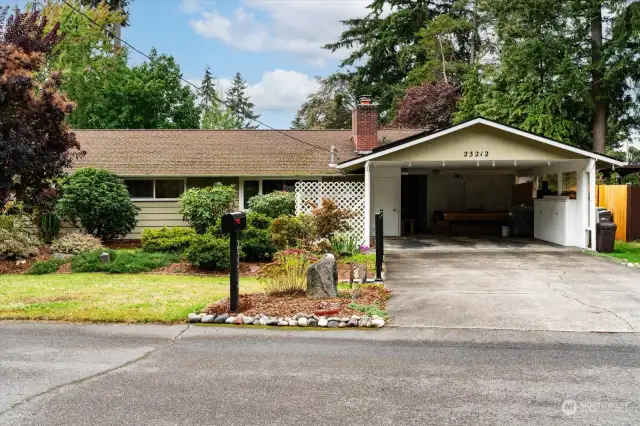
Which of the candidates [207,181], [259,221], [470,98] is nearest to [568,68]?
[470,98]

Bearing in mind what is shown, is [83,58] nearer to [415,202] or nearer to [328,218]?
[415,202]

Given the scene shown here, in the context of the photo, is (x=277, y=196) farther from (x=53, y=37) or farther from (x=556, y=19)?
(x=556, y=19)

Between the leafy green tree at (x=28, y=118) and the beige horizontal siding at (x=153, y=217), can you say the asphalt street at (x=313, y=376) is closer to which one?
the leafy green tree at (x=28, y=118)

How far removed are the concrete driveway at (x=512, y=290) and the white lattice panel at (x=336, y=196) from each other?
1.43 metres

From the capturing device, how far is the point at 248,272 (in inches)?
544

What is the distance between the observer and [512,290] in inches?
421

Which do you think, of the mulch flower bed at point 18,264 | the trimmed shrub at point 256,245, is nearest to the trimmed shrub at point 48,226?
the mulch flower bed at point 18,264

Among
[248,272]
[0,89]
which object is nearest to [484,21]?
[248,272]

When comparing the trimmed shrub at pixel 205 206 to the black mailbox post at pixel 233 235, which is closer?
the black mailbox post at pixel 233 235

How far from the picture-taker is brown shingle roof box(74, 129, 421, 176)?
20.1 metres

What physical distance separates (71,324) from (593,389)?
6.67m

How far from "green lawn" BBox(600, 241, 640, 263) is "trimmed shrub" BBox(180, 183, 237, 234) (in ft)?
36.4

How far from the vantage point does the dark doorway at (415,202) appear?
944 inches

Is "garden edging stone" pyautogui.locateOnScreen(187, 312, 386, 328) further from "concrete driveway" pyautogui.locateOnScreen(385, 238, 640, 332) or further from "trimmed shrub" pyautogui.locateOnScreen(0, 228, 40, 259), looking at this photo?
"trimmed shrub" pyautogui.locateOnScreen(0, 228, 40, 259)
